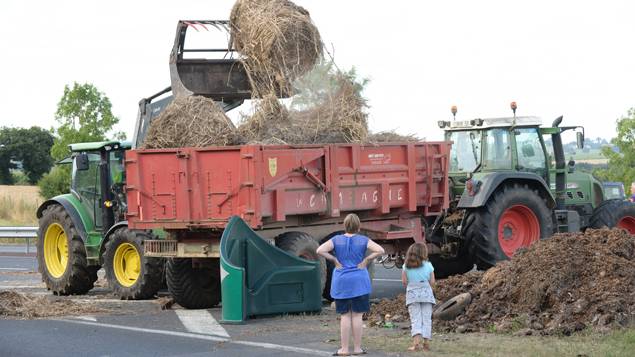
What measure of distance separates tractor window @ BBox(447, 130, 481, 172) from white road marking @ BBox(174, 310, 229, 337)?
5.53 meters

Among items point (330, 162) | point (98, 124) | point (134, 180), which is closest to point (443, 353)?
point (330, 162)

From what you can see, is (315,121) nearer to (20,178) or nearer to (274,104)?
(274,104)

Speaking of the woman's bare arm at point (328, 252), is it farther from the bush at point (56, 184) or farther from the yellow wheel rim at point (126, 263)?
the bush at point (56, 184)

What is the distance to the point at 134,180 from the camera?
1520 cm

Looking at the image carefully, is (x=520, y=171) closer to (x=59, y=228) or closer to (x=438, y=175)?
(x=438, y=175)

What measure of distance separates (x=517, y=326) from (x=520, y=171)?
6643 mm

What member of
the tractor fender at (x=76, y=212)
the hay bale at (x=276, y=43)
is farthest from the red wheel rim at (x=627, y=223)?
the tractor fender at (x=76, y=212)

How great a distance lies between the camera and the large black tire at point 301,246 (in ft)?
47.1

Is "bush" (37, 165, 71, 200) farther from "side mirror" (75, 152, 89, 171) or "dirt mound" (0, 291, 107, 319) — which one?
"dirt mound" (0, 291, 107, 319)

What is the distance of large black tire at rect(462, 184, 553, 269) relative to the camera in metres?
17.0

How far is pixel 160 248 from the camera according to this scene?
15023 millimetres

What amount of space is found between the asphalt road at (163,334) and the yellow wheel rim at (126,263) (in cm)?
84

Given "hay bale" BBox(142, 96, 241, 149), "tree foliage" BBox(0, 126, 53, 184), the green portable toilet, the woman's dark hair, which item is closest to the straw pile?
"hay bale" BBox(142, 96, 241, 149)

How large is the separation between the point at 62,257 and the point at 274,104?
5.39 meters
